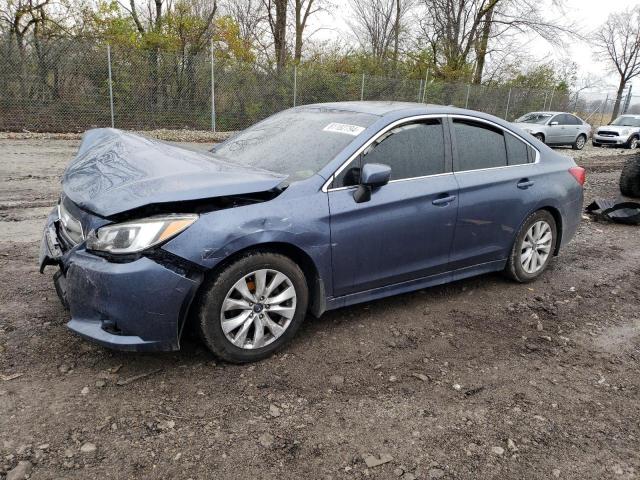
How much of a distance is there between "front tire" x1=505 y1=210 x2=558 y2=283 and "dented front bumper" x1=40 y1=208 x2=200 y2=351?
3003 mm

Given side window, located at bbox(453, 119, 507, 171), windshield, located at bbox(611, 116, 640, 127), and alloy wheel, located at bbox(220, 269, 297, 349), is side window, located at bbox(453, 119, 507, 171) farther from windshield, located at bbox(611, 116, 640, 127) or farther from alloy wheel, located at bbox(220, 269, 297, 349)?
windshield, located at bbox(611, 116, 640, 127)

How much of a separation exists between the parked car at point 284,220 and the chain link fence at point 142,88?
12236 mm

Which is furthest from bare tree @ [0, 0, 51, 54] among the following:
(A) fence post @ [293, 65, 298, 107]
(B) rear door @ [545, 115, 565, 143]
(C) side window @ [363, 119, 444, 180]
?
(B) rear door @ [545, 115, 565, 143]

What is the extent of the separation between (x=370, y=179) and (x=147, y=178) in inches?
53.4

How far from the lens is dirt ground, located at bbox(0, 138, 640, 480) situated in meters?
2.38

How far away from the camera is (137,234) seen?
9.02 feet

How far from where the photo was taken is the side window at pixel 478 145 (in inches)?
161

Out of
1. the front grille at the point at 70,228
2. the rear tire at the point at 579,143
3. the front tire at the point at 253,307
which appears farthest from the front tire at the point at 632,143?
the front grille at the point at 70,228

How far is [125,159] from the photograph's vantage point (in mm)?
3275

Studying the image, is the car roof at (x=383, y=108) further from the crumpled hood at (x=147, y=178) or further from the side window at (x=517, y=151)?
the crumpled hood at (x=147, y=178)

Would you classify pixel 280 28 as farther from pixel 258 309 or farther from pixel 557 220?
pixel 258 309

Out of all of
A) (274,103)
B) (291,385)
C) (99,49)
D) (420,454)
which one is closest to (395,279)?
(291,385)

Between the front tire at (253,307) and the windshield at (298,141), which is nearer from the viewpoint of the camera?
the front tire at (253,307)

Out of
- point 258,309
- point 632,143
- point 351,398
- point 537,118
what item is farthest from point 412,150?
point 632,143
